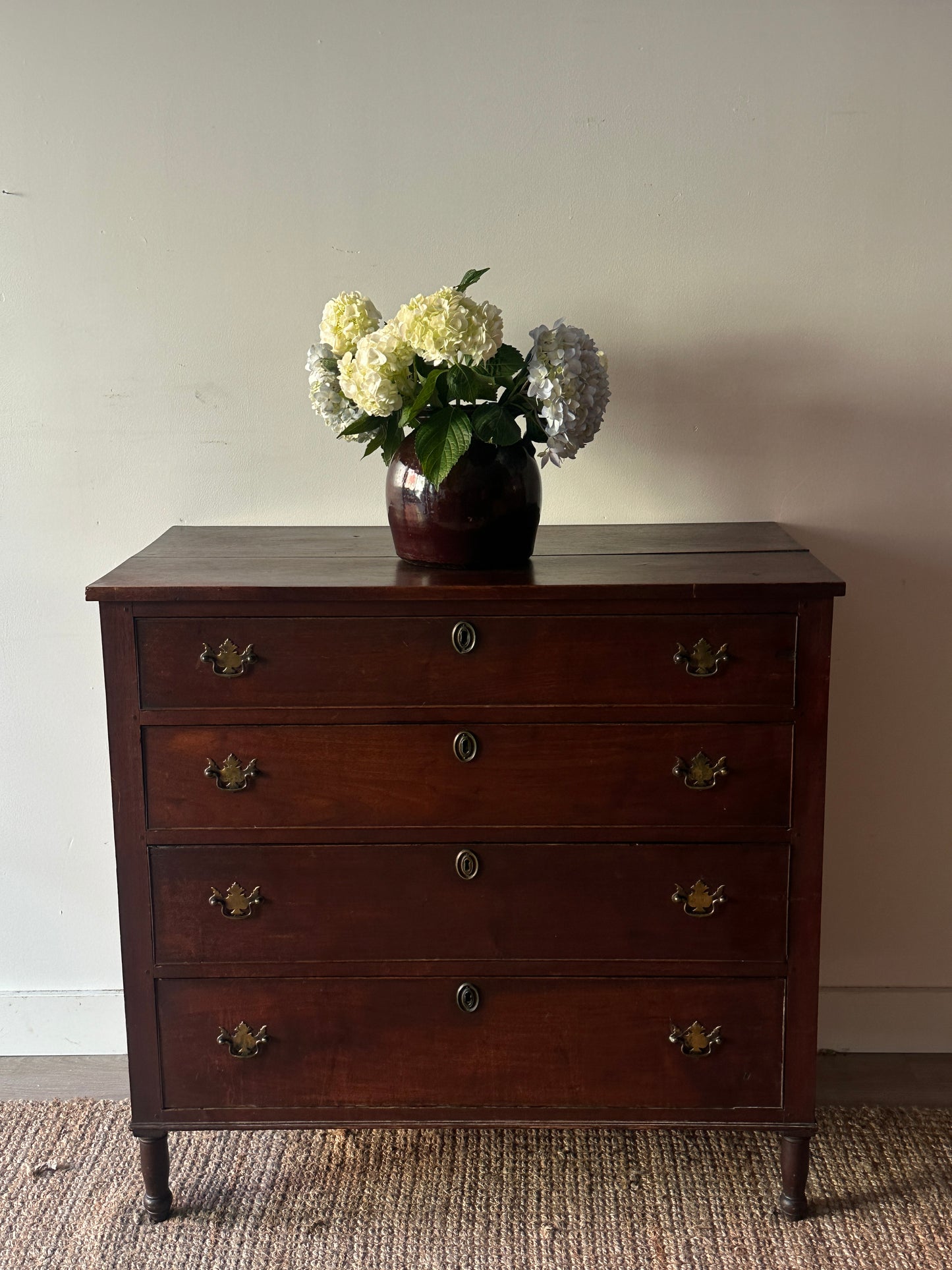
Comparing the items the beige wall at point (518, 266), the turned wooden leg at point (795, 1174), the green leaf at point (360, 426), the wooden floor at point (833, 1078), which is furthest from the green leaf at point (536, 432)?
the wooden floor at point (833, 1078)

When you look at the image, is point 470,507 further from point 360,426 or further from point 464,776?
point 464,776

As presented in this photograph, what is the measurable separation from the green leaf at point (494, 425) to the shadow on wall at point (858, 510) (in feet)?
1.42

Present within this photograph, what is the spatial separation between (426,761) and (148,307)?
96cm

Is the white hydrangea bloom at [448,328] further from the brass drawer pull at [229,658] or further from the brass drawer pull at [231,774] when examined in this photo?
the brass drawer pull at [231,774]

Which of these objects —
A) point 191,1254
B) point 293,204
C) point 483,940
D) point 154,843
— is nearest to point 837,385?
point 293,204

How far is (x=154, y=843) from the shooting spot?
1.68 meters

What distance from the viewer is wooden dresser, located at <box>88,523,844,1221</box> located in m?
1.61

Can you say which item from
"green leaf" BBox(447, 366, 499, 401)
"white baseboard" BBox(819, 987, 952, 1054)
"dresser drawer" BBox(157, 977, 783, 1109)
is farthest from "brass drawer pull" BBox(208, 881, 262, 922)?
"white baseboard" BBox(819, 987, 952, 1054)

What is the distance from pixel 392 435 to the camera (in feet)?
5.57

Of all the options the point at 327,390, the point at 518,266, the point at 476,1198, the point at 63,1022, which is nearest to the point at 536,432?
the point at 327,390

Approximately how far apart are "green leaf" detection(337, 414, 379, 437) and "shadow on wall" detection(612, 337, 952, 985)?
0.50 meters

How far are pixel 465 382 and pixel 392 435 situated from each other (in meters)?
0.15

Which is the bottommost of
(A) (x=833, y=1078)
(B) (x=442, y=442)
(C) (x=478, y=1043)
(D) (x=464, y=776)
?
(A) (x=833, y=1078)

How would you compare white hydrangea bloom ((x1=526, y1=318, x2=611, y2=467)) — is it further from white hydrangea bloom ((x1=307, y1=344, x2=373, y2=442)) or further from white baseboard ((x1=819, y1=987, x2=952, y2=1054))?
white baseboard ((x1=819, y1=987, x2=952, y2=1054))
